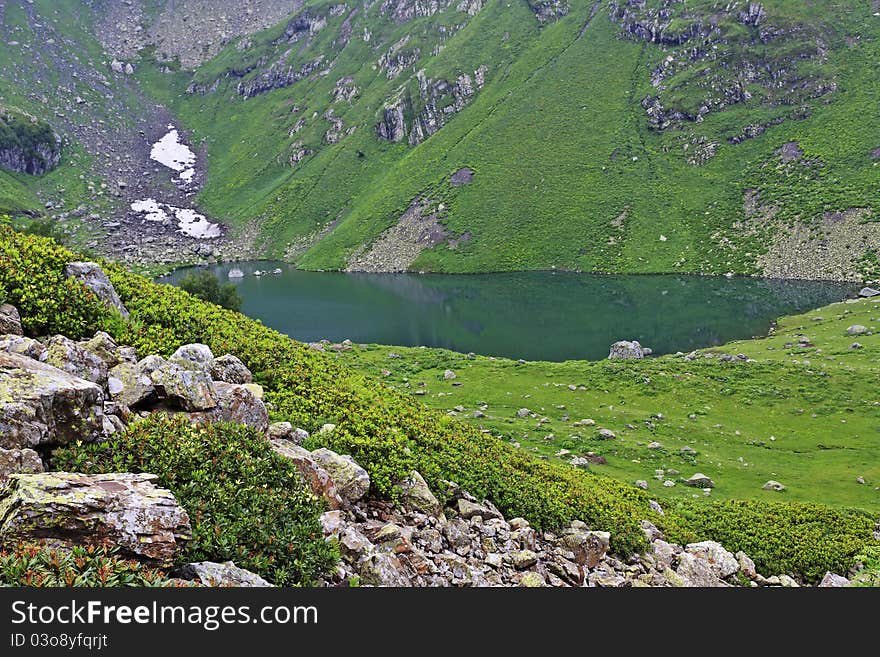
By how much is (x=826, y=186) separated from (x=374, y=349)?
13029 centimetres

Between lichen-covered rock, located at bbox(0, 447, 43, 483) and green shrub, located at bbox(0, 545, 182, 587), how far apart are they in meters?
1.64

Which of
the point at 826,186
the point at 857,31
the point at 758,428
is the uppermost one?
the point at 857,31

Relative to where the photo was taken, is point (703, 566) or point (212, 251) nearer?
point (703, 566)

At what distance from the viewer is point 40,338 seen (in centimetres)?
1191

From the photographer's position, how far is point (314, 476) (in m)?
10.5

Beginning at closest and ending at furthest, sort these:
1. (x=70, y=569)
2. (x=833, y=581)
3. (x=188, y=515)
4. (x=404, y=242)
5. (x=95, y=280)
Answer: (x=70, y=569), (x=188, y=515), (x=95, y=280), (x=833, y=581), (x=404, y=242)

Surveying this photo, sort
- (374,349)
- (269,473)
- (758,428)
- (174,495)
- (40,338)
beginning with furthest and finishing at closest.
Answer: (374,349) → (758,428) → (40,338) → (269,473) → (174,495)

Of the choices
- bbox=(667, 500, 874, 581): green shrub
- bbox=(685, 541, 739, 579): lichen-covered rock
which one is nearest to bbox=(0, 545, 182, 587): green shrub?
bbox=(685, 541, 739, 579): lichen-covered rock

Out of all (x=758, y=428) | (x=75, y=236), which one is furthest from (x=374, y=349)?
(x=75, y=236)

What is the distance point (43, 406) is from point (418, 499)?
7168 millimetres

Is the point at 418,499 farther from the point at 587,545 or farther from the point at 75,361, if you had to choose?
the point at 75,361

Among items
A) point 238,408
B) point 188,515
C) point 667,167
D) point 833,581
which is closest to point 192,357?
point 238,408

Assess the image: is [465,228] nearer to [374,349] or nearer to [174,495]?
[374,349]

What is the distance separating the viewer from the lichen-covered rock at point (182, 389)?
36.0 ft
